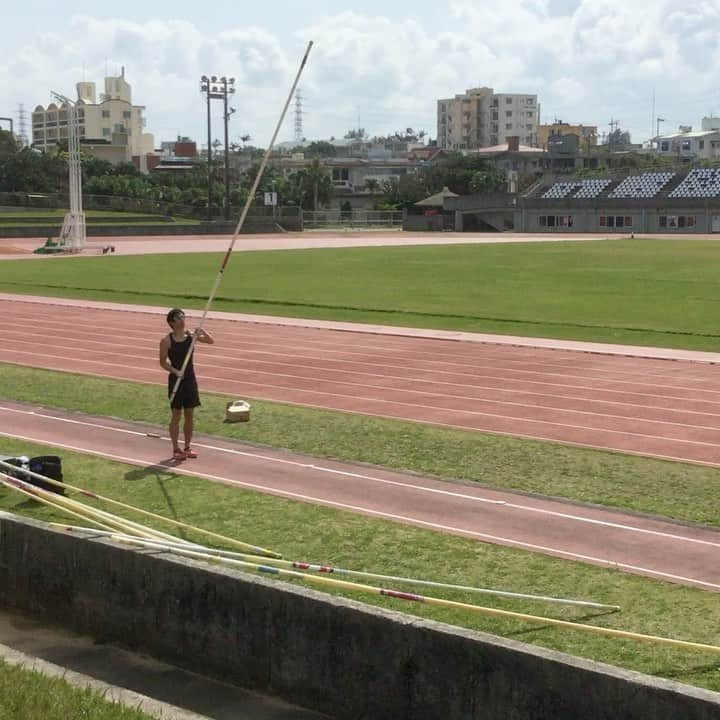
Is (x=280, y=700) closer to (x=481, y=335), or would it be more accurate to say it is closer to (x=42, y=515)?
(x=42, y=515)

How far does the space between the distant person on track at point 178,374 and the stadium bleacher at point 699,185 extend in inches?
3596

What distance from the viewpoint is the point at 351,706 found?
6.91m

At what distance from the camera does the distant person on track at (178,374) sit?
1287 cm

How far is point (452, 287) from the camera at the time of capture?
3691cm

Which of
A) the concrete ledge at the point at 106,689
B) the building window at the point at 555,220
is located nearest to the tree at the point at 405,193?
the building window at the point at 555,220

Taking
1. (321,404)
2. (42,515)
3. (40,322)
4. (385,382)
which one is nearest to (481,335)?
(385,382)

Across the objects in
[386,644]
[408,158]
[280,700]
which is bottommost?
[280,700]

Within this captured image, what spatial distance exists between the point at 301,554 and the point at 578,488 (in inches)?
144

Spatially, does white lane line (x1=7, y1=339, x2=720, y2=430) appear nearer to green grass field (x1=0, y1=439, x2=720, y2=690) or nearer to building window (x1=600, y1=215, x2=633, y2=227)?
green grass field (x1=0, y1=439, x2=720, y2=690)

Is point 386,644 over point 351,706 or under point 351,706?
over

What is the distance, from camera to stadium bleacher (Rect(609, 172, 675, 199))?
343ft

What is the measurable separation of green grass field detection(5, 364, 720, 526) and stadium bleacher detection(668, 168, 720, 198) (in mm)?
88615

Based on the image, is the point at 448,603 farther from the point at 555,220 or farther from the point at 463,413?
the point at 555,220

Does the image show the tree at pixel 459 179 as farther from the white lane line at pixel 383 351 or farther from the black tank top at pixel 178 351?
the black tank top at pixel 178 351
